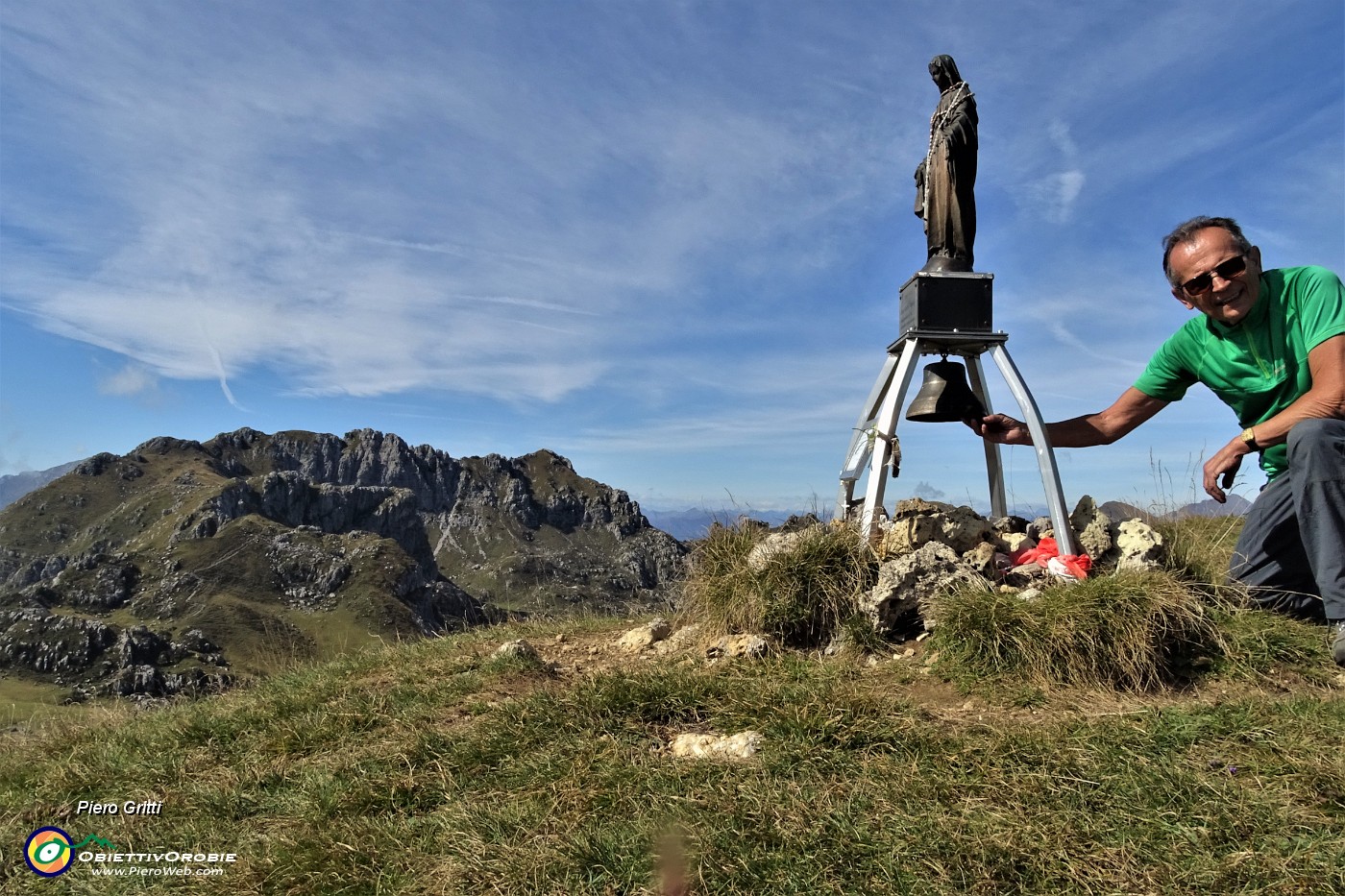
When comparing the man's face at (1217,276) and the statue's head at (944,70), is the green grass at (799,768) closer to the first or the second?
the man's face at (1217,276)

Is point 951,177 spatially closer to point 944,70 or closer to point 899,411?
point 944,70

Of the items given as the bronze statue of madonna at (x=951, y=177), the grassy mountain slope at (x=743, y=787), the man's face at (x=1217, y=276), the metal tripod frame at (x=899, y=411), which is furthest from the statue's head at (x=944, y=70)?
the grassy mountain slope at (x=743, y=787)

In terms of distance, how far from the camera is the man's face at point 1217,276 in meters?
4.57

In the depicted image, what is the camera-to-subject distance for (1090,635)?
458 cm

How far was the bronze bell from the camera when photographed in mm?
6582

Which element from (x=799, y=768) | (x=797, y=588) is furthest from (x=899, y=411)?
(x=799, y=768)

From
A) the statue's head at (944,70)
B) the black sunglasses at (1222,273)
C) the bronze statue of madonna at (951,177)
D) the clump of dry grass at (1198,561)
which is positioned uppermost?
the statue's head at (944,70)

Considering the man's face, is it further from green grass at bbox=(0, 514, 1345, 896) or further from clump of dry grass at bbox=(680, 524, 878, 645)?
clump of dry grass at bbox=(680, 524, 878, 645)

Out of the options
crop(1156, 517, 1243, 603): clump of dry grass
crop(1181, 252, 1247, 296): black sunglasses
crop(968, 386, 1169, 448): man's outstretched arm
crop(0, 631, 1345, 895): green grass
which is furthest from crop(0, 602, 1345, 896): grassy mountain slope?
crop(1181, 252, 1247, 296): black sunglasses

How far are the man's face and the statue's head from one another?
3.18 meters

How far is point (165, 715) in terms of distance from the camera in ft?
20.2

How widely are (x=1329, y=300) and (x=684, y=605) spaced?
494 centimetres

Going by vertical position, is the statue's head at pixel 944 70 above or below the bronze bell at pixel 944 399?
above

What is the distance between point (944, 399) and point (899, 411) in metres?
→ 0.41
